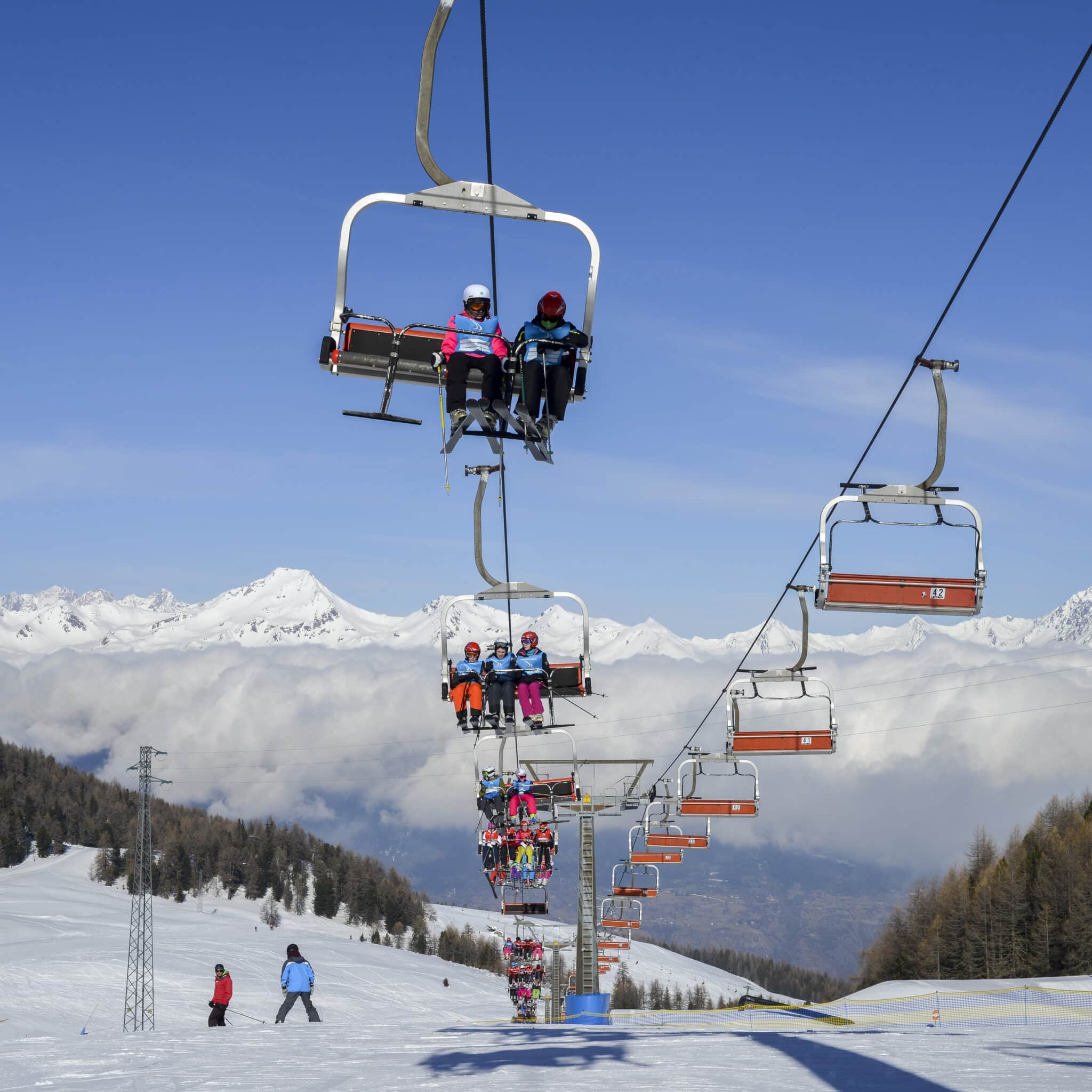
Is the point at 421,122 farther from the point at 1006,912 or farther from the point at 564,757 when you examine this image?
the point at 1006,912

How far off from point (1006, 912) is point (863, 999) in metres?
28.0

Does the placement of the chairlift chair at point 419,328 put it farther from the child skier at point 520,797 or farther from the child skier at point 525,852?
the child skier at point 525,852

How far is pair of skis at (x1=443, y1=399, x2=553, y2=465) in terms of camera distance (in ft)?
37.5

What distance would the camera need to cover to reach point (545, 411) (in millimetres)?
11516

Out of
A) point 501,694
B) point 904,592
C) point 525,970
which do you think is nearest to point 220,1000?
point 501,694

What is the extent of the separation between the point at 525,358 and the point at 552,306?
52 cm

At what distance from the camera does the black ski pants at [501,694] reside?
819 inches

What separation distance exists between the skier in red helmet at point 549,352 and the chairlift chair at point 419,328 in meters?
0.11

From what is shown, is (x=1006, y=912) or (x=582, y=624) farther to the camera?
(x=1006, y=912)

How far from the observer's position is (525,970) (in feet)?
226

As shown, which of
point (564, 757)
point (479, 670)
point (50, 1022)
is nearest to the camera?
point (479, 670)

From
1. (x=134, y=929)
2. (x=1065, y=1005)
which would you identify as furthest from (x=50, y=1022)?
(x=134, y=929)

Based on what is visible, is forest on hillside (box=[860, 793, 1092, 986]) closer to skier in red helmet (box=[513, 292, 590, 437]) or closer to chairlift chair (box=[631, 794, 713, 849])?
chairlift chair (box=[631, 794, 713, 849])

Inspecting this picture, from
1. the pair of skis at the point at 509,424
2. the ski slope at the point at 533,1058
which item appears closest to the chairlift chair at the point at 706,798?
the ski slope at the point at 533,1058
